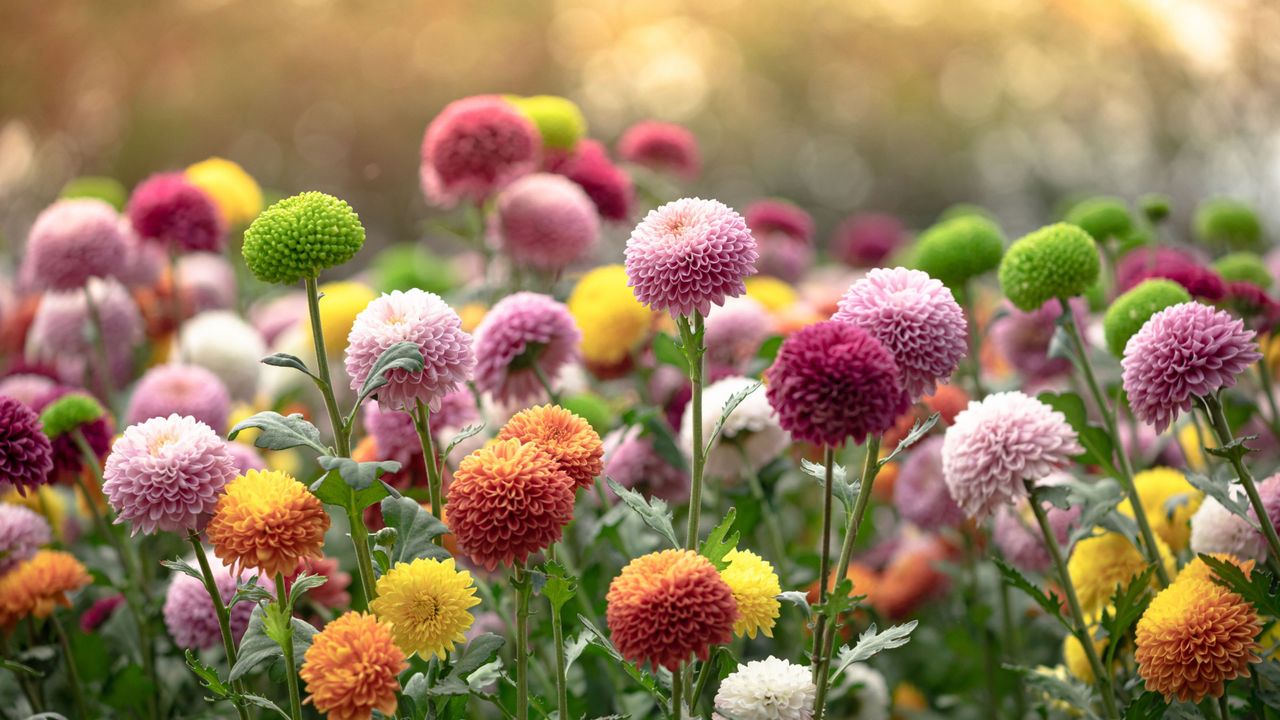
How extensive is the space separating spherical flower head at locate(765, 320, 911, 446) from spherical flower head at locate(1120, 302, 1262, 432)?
0.44 meters

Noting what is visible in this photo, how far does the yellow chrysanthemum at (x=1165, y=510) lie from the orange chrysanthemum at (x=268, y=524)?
46.5 inches

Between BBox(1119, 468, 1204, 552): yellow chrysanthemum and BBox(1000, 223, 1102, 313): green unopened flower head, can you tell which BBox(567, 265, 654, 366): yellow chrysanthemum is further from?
BBox(1119, 468, 1204, 552): yellow chrysanthemum

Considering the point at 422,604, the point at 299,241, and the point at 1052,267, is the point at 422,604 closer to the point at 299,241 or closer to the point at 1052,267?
the point at 299,241

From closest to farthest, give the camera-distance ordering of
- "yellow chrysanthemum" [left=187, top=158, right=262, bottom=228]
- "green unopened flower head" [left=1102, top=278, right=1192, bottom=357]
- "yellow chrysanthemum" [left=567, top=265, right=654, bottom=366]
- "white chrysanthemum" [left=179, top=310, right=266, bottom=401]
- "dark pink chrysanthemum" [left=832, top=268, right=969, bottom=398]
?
"dark pink chrysanthemum" [left=832, top=268, right=969, bottom=398] → "green unopened flower head" [left=1102, top=278, right=1192, bottom=357] → "yellow chrysanthemum" [left=567, top=265, right=654, bottom=366] → "white chrysanthemum" [left=179, top=310, right=266, bottom=401] → "yellow chrysanthemum" [left=187, top=158, right=262, bottom=228]

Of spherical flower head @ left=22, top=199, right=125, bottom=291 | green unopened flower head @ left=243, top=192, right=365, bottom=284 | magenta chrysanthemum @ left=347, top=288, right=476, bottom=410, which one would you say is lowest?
magenta chrysanthemum @ left=347, top=288, right=476, bottom=410

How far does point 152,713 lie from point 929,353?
4.34 ft

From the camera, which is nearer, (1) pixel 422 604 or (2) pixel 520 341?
(1) pixel 422 604

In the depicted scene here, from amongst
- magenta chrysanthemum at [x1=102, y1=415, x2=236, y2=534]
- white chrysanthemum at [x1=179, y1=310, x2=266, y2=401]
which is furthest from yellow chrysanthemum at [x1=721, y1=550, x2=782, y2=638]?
white chrysanthemum at [x1=179, y1=310, x2=266, y2=401]

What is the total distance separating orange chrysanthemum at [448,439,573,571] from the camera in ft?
3.24

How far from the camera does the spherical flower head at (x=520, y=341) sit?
1.56 m

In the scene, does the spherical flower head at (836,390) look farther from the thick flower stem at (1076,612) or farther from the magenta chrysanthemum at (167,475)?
the magenta chrysanthemum at (167,475)

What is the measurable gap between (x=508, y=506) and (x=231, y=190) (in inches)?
77.0

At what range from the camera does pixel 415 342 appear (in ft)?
3.54

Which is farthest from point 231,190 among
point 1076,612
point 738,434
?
point 1076,612
